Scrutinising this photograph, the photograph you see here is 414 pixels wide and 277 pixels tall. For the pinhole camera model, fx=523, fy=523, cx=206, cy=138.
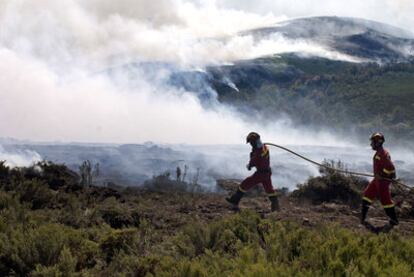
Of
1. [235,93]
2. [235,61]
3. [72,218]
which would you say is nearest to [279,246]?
[72,218]

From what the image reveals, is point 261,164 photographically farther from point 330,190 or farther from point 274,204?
point 330,190

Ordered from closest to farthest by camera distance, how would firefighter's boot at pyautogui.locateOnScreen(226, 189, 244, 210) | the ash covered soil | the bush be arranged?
the ash covered soil < firefighter's boot at pyautogui.locateOnScreen(226, 189, 244, 210) < the bush

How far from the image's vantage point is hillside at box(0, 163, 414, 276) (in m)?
5.38

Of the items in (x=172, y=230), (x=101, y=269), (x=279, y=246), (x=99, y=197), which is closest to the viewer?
(x=279, y=246)

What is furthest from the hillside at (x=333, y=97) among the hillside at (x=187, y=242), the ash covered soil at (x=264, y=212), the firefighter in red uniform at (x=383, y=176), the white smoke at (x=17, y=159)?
the hillside at (x=187, y=242)

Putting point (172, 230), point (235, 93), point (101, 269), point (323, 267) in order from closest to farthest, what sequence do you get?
point (323, 267) → point (101, 269) → point (172, 230) → point (235, 93)

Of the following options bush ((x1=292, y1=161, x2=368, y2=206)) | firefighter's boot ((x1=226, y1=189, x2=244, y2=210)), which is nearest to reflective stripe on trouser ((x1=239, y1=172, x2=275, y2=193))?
firefighter's boot ((x1=226, y1=189, x2=244, y2=210))

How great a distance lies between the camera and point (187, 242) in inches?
283

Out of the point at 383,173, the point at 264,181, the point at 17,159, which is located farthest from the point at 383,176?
the point at 17,159

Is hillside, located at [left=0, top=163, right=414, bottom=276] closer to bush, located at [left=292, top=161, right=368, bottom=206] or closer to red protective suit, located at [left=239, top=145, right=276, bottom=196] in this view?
red protective suit, located at [left=239, top=145, right=276, bottom=196]

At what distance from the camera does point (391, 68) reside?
11331 cm

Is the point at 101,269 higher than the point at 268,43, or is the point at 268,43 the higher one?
the point at 268,43

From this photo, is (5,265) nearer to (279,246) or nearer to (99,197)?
(279,246)

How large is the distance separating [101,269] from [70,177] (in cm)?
1010
